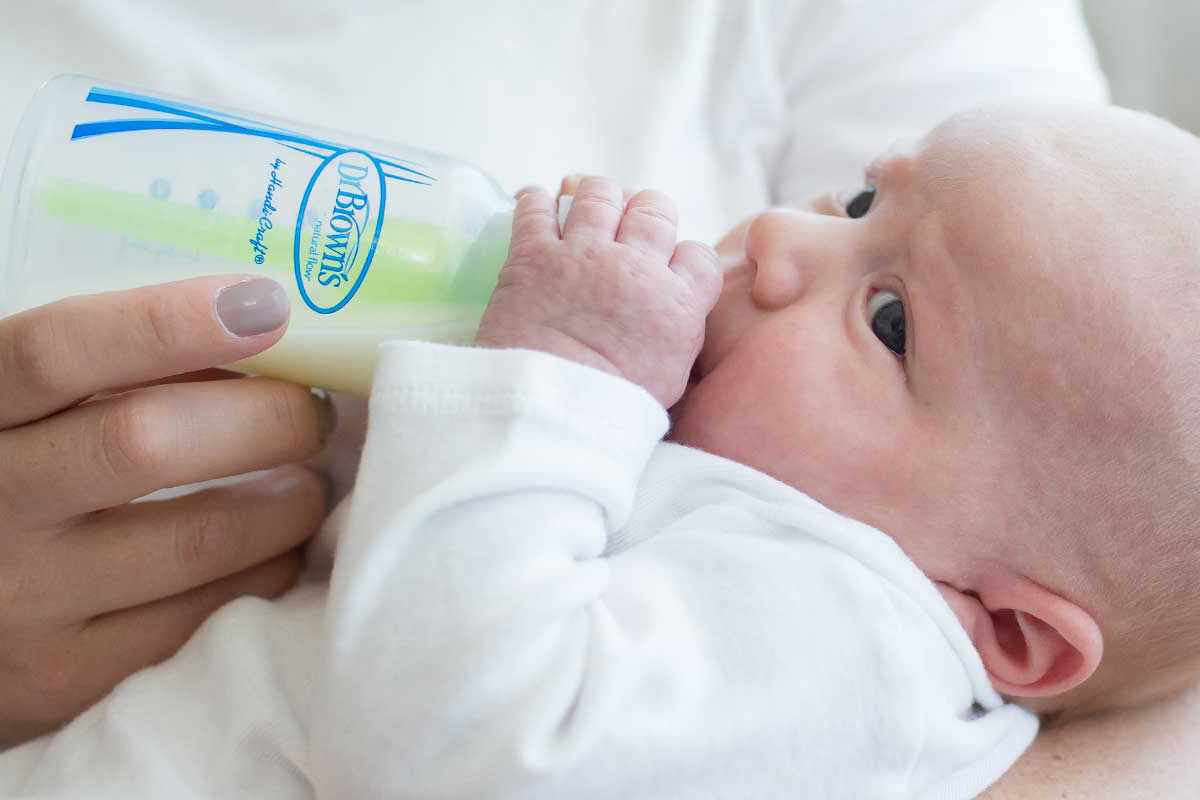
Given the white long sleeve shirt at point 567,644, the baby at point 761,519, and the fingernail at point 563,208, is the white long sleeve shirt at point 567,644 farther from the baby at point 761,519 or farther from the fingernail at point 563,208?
the fingernail at point 563,208

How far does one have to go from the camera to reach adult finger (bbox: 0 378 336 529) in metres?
0.77

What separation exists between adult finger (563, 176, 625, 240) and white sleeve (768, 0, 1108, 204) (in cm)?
66

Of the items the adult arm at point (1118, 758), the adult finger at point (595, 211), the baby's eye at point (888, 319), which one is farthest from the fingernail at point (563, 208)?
the adult arm at point (1118, 758)

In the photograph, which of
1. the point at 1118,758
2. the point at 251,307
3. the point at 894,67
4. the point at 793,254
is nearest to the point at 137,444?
the point at 251,307

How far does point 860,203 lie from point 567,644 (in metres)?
0.57

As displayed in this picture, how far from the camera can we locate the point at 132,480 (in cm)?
78

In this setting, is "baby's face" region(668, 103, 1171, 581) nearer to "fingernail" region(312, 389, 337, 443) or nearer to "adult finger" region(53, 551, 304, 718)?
"fingernail" region(312, 389, 337, 443)

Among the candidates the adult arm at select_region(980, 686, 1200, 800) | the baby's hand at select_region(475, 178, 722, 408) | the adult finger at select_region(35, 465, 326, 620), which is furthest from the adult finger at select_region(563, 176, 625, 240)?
the adult arm at select_region(980, 686, 1200, 800)

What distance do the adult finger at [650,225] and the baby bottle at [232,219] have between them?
14 cm

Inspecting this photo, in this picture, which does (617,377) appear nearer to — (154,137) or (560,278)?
(560,278)

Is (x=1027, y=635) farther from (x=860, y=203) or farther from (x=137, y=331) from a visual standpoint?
(x=137, y=331)

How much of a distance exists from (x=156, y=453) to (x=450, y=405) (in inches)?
9.5

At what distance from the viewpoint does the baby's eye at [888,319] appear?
88 centimetres

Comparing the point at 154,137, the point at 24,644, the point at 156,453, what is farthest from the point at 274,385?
the point at 24,644
